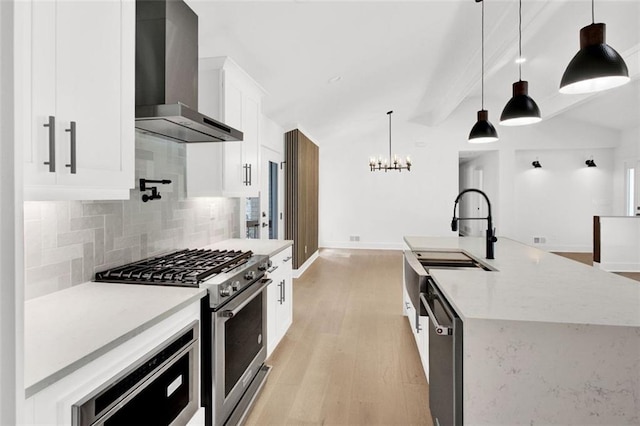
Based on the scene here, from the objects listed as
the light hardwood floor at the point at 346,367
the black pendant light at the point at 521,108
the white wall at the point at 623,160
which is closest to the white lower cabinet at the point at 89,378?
the light hardwood floor at the point at 346,367

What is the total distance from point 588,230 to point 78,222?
388 inches

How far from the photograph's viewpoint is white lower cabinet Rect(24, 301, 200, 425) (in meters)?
0.88

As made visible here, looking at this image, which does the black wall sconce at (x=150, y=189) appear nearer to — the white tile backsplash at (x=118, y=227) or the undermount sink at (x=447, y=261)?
the white tile backsplash at (x=118, y=227)

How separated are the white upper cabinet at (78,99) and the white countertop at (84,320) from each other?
443 mm

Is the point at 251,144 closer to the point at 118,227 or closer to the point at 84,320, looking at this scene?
the point at 118,227

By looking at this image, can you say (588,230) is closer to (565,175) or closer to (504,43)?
(565,175)

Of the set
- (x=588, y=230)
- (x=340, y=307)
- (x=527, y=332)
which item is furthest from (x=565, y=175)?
(x=527, y=332)

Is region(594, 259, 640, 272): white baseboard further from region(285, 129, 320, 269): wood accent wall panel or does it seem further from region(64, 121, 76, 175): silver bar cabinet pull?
region(64, 121, 76, 175): silver bar cabinet pull

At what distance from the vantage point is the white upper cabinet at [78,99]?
1071 mm

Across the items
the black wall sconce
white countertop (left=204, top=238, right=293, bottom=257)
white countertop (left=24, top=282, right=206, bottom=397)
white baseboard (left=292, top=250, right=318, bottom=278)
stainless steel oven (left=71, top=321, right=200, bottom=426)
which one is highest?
the black wall sconce

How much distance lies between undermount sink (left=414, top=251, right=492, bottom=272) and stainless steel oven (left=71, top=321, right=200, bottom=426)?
61.5 inches

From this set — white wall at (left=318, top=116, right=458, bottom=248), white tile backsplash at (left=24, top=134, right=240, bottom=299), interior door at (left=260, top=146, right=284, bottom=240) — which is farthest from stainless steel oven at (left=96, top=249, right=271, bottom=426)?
white wall at (left=318, top=116, right=458, bottom=248)

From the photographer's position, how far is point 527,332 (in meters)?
1.24

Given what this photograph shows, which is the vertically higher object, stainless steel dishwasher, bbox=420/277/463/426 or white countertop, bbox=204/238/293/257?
white countertop, bbox=204/238/293/257
